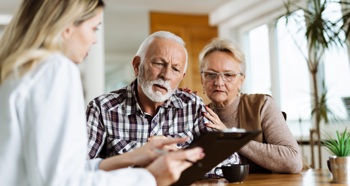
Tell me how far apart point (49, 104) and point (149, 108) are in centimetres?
117

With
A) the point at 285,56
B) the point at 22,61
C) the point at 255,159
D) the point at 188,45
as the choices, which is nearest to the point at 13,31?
the point at 22,61

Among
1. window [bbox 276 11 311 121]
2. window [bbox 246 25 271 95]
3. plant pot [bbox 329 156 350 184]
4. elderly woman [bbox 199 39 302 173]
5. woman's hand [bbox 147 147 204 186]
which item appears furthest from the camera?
window [bbox 246 25 271 95]

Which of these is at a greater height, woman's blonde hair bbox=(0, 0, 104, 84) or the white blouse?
woman's blonde hair bbox=(0, 0, 104, 84)

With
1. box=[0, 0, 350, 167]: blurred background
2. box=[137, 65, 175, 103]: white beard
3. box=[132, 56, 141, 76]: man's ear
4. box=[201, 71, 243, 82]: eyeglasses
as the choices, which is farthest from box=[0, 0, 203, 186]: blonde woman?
box=[0, 0, 350, 167]: blurred background

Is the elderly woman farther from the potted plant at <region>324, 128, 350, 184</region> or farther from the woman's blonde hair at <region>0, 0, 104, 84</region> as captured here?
the woman's blonde hair at <region>0, 0, 104, 84</region>

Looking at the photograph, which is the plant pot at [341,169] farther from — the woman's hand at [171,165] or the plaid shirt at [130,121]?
the woman's hand at [171,165]

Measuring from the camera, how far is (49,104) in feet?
3.05

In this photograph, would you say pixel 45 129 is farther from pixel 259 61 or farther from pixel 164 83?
pixel 259 61

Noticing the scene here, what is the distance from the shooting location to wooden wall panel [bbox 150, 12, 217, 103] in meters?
6.74

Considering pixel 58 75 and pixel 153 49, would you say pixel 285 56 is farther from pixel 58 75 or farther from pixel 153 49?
pixel 58 75

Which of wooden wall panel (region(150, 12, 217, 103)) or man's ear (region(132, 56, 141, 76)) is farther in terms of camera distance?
wooden wall panel (region(150, 12, 217, 103))

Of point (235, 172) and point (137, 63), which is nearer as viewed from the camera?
point (235, 172)

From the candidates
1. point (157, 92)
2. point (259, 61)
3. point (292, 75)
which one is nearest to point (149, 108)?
point (157, 92)

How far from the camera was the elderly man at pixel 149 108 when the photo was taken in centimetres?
197
